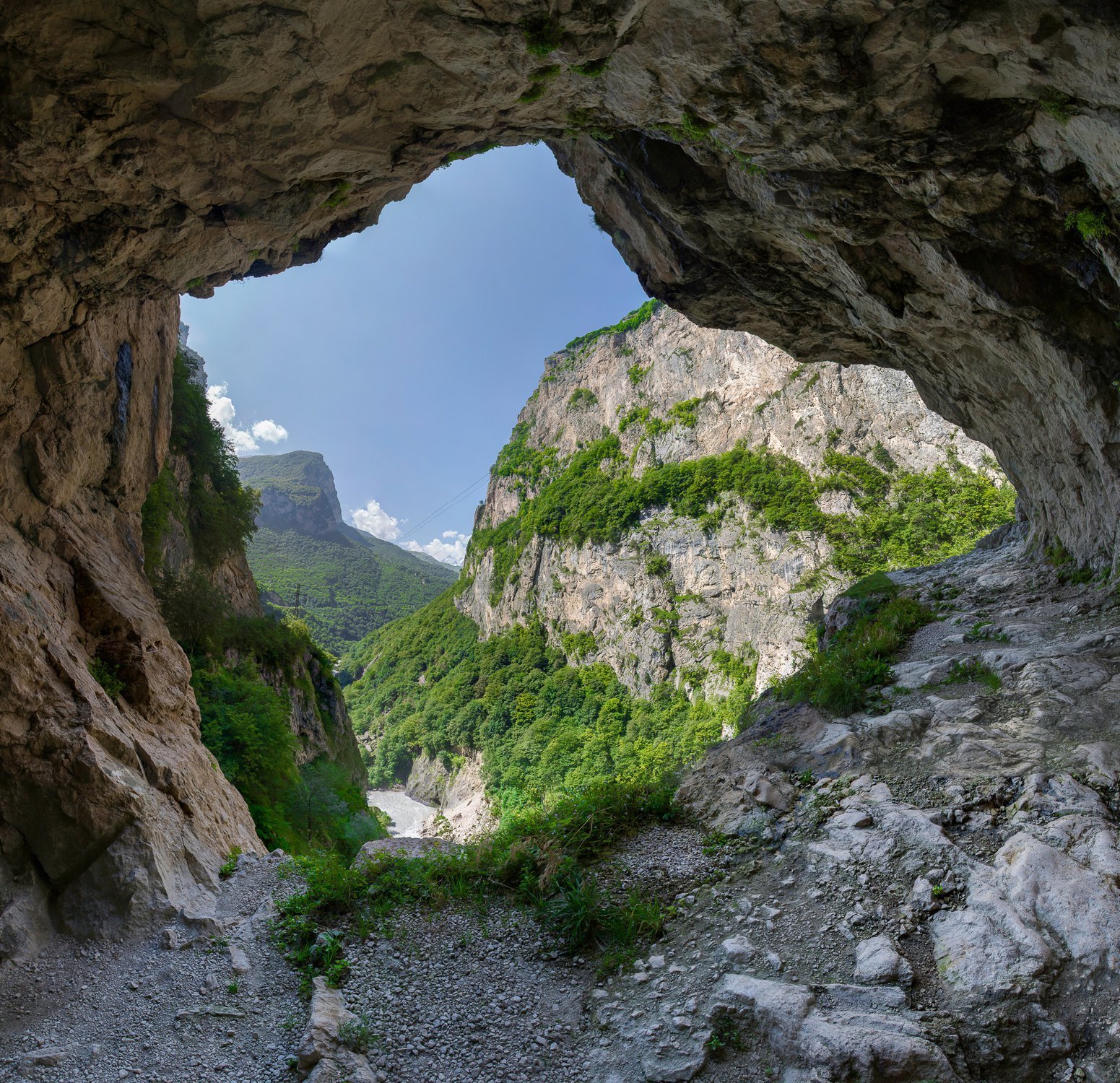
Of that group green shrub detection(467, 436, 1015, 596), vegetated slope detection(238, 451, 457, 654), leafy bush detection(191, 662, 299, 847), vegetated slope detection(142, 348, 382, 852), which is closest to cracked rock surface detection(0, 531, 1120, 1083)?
vegetated slope detection(142, 348, 382, 852)

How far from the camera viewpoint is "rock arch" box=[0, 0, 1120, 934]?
484 cm

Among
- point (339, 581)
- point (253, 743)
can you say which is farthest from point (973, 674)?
point (339, 581)

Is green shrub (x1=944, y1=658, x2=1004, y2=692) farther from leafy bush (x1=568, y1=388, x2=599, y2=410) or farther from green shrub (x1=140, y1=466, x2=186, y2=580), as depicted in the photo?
leafy bush (x1=568, y1=388, x2=599, y2=410)

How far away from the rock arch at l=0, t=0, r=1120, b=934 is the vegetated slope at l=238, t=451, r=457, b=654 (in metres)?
82.3

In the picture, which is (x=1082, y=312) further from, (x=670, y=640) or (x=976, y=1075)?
(x=670, y=640)

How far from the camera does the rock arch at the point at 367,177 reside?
4836 mm

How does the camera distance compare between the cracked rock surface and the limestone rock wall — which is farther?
the limestone rock wall

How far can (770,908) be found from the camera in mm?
5035

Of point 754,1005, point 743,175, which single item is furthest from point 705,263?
point 754,1005

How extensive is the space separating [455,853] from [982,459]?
49.1m

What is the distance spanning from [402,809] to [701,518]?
1717 inches

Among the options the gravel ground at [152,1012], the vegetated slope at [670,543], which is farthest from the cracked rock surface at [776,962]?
the vegetated slope at [670,543]

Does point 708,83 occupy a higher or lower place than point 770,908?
higher

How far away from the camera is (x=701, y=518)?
5447 cm
